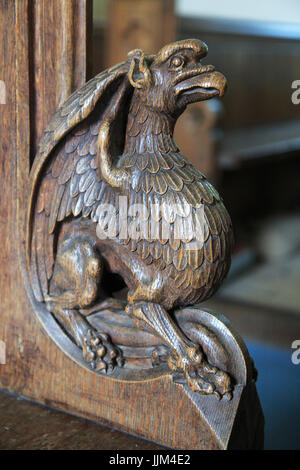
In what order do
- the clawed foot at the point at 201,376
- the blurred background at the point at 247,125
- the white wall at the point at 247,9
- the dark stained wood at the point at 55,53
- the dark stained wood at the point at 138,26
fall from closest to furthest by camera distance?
1. the clawed foot at the point at 201,376
2. the dark stained wood at the point at 55,53
3. the blurred background at the point at 247,125
4. the dark stained wood at the point at 138,26
5. the white wall at the point at 247,9

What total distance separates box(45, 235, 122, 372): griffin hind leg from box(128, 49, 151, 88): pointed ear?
20 centimetres

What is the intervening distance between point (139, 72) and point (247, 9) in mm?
3038

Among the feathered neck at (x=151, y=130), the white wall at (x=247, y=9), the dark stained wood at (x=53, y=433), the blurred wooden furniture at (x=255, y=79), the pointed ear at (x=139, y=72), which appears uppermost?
the white wall at (x=247, y=9)

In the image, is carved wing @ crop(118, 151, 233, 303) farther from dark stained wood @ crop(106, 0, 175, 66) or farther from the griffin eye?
dark stained wood @ crop(106, 0, 175, 66)

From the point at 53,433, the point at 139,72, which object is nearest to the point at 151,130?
the point at 139,72

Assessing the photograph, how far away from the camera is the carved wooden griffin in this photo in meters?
0.69

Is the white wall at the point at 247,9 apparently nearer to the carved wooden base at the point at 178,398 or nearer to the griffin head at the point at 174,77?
the griffin head at the point at 174,77

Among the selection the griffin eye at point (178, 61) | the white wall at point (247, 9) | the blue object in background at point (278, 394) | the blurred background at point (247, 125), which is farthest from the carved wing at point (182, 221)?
the white wall at point (247, 9)

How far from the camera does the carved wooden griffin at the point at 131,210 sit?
0.69 metres

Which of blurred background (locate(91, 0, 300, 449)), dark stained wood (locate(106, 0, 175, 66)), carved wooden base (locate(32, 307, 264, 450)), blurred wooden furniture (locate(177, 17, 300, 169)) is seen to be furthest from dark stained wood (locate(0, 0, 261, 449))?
dark stained wood (locate(106, 0, 175, 66))

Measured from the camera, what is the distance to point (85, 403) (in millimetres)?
779

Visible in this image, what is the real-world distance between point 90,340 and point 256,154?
5.88 ft

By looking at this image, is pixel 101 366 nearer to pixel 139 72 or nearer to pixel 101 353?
pixel 101 353
